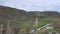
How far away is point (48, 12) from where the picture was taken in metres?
2.37

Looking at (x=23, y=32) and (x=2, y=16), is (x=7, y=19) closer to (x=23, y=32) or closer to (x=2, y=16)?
(x=2, y=16)

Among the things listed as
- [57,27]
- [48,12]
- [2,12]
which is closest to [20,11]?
[2,12]

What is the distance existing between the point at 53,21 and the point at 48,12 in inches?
6.9

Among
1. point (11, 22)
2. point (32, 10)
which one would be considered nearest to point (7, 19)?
point (11, 22)

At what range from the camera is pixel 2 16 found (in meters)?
2.32

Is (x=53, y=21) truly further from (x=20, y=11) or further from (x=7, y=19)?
(x=7, y=19)

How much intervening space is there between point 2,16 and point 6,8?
15 centimetres

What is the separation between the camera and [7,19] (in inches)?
92.1

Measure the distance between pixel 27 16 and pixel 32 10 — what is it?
5.3 inches

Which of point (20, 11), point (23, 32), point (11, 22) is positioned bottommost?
point (23, 32)

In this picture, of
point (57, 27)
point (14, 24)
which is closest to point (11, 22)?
point (14, 24)

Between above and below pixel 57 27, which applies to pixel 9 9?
above

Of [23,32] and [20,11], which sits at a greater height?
[20,11]

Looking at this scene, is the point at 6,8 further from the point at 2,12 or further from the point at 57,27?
the point at 57,27
